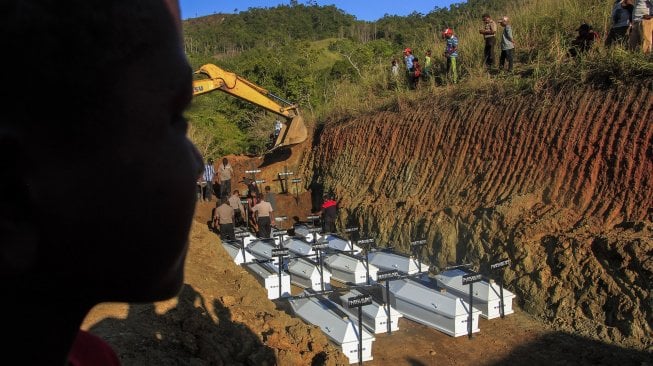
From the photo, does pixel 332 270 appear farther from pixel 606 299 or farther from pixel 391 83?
pixel 391 83

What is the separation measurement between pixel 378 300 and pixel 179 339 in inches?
216

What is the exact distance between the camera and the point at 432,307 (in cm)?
782

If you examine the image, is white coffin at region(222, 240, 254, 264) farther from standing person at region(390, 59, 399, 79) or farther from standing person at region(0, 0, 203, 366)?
standing person at region(0, 0, 203, 366)

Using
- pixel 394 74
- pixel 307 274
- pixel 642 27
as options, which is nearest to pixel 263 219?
pixel 307 274

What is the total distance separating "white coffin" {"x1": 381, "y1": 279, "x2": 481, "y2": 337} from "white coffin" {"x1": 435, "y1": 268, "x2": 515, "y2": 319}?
0.25 m

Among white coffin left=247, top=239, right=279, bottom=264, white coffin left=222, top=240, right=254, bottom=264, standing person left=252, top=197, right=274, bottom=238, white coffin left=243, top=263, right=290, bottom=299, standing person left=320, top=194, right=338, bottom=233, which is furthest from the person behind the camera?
standing person left=320, top=194, right=338, bottom=233

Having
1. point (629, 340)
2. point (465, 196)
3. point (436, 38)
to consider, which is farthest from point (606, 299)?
point (436, 38)

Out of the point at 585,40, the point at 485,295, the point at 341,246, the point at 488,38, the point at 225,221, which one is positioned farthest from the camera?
the point at 488,38

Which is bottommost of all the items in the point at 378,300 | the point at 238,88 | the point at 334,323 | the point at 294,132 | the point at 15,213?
the point at 378,300

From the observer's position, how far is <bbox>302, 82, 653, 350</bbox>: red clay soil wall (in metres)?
7.52

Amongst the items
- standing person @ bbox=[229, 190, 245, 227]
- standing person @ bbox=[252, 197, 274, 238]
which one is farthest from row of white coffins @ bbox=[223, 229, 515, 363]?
standing person @ bbox=[229, 190, 245, 227]

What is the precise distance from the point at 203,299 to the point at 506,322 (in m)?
4.96

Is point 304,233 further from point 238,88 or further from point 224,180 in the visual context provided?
point 238,88

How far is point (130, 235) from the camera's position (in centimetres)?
62
